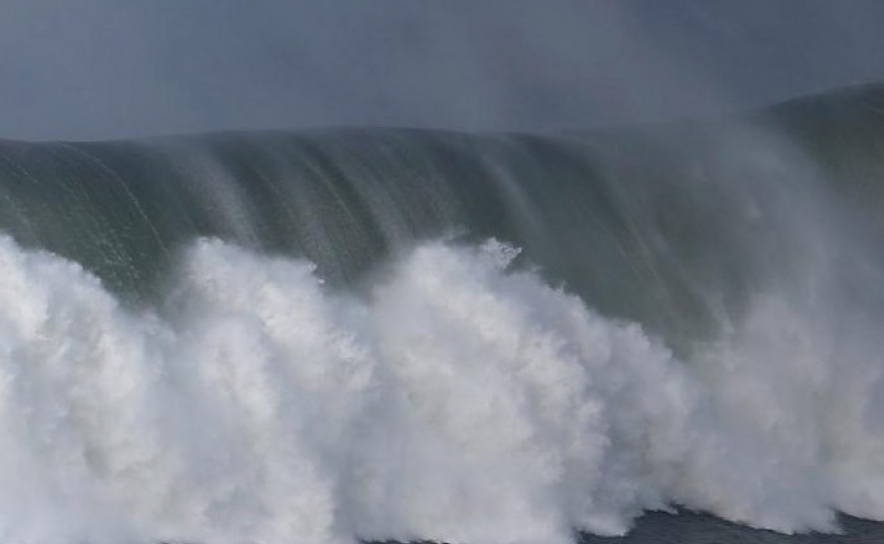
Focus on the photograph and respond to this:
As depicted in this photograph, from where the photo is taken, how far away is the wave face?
19891 mm

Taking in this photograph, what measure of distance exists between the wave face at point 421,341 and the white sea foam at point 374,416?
3 cm

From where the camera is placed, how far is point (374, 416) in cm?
2158

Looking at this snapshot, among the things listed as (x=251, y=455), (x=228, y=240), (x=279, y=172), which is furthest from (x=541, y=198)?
(x=251, y=455)

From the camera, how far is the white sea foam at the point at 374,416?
19.6 m

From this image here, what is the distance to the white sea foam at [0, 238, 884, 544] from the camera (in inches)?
773

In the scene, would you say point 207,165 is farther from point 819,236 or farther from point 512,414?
point 819,236

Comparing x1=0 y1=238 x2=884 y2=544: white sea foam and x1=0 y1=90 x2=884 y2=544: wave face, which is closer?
x1=0 y1=238 x2=884 y2=544: white sea foam

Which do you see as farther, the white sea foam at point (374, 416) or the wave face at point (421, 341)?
the wave face at point (421, 341)

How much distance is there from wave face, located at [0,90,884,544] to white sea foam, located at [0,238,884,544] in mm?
30

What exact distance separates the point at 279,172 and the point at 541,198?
411 centimetres

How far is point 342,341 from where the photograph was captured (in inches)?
853

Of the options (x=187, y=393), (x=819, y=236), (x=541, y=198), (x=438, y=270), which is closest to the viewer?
(x=187, y=393)

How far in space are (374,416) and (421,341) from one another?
1328 millimetres

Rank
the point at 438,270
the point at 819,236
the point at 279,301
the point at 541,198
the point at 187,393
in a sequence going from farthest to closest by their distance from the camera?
1. the point at 819,236
2. the point at 541,198
3. the point at 438,270
4. the point at 279,301
5. the point at 187,393
